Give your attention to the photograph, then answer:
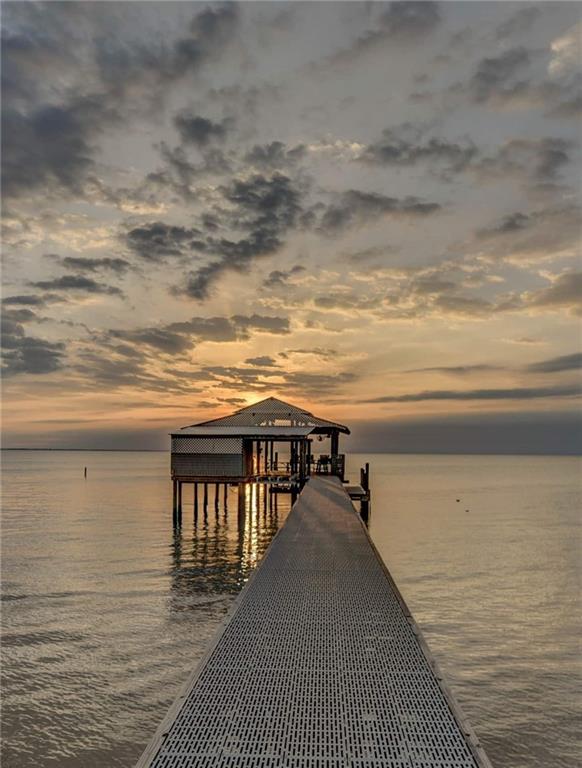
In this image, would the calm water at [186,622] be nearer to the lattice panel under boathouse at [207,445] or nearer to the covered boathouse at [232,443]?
the covered boathouse at [232,443]

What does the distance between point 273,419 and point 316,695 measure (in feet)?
99.0

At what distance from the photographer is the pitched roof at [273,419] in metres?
37.1

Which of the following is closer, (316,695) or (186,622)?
(316,695)

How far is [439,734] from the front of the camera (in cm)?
672

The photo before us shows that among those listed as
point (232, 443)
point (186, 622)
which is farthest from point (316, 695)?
point (232, 443)

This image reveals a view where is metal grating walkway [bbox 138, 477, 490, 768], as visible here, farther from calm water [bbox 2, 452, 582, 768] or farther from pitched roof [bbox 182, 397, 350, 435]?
pitched roof [bbox 182, 397, 350, 435]

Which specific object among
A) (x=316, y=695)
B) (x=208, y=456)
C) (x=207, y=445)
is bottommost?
(x=316, y=695)

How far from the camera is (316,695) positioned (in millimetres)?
7668

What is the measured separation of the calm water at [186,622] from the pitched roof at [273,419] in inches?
259

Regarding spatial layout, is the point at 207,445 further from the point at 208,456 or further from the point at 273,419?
the point at 273,419

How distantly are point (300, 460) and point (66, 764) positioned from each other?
2930 cm

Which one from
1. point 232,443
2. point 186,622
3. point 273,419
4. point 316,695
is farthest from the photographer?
point 273,419

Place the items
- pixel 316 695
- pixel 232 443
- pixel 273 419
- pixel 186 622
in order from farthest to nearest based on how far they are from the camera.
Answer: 1. pixel 273 419
2. pixel 232 443
3. pixel 186 622
4. pixel 316 695

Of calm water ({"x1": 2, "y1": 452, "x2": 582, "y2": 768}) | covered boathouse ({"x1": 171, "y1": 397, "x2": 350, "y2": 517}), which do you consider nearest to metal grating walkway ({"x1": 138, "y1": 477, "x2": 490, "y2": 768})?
calm water ({"x1": 2, "y1": 452, "x2": 582, "y2": 768})
